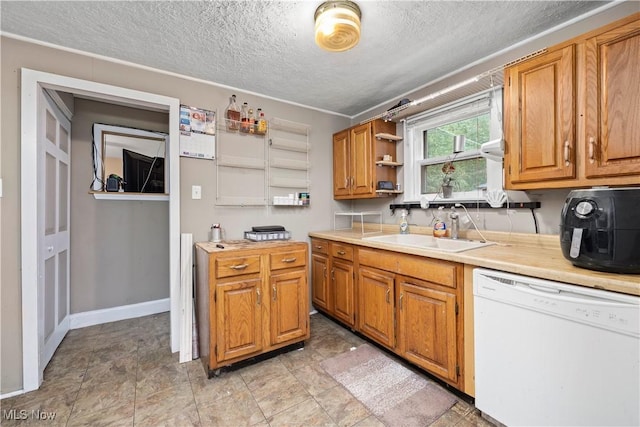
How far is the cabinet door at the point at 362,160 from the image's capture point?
2.68 metres

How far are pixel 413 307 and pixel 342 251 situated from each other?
846mm

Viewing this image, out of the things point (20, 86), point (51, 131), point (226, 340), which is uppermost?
point (20, 86)

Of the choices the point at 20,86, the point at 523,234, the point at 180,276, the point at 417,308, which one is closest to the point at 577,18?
the point at 523,234

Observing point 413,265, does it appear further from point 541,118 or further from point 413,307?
point 541,118

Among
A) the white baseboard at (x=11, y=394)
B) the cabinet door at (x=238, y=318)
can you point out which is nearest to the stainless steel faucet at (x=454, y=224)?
the cabinet door at (x=238, y=318)

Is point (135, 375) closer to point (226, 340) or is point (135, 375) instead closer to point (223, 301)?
point (226, 340)

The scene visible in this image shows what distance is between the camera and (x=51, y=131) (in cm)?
205

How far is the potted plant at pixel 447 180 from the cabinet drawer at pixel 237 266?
5.58 ft

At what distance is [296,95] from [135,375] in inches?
107

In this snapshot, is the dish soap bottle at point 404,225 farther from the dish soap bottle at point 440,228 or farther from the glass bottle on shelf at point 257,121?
the glass bottle on shelf at point 257,121

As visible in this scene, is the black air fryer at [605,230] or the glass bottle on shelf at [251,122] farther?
the glass bottle on shelf at [251,122]

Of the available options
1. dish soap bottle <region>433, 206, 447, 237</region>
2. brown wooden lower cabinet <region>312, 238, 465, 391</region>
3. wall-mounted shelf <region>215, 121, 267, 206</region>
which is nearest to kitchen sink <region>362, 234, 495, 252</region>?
dish soap bottle <region>433, 206, 447, 237</region>

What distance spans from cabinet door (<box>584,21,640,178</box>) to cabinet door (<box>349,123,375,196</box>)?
156 cm

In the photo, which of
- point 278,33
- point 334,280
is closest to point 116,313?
point 334,280
